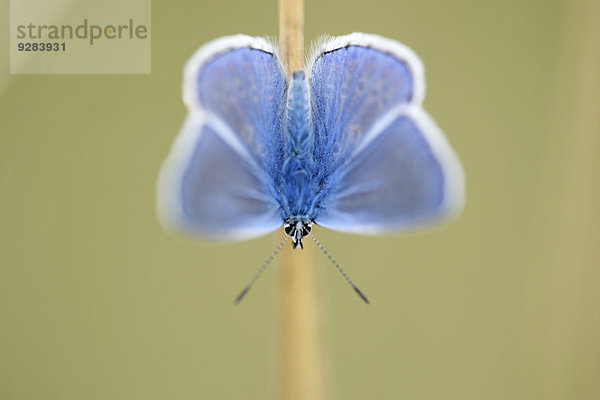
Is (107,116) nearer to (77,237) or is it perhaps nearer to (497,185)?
(77,237)

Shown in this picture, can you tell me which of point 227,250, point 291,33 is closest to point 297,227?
point 291,33

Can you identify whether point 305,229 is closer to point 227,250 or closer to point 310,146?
point 310,146

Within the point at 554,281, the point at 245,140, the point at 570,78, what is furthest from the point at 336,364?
the point at 570,78

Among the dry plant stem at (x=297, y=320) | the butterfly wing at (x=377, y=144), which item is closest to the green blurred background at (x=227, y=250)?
the butterfly wing at (x=377, y=144)

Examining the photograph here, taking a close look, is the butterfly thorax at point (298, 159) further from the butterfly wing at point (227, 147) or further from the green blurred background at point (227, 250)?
the green blurred background at point (227, 250)

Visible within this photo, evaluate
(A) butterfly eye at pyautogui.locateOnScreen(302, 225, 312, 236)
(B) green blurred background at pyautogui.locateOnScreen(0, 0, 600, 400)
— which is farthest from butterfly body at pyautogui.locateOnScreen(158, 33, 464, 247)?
(B) green blurred background at pyautogui.locateOnScreen(0, 0, 600, 400)

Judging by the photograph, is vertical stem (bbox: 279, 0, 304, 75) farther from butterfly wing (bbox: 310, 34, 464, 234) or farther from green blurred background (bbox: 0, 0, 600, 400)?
green blurred background (bbox: 0, 0, 600, 400)
